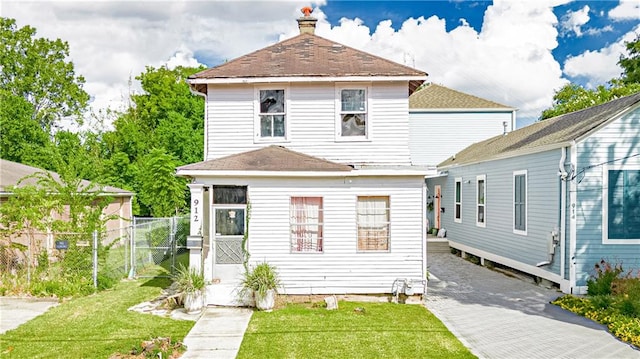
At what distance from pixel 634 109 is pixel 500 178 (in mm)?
4869

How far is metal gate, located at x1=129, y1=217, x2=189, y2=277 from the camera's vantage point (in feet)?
50.6

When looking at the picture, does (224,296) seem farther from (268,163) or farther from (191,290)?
(268,163)

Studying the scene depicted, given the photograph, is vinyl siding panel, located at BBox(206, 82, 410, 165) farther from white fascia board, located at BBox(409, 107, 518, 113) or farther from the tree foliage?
the tree foliage

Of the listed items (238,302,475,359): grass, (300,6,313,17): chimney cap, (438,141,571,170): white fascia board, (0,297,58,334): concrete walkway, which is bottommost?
(0,297,58,334): concrete walkway

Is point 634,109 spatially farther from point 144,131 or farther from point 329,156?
point 144,131

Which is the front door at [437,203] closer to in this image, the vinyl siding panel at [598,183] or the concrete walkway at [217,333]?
the vinyl siding panel at [598,183]

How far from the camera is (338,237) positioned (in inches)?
448

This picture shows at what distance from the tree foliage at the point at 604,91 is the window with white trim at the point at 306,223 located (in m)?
22.4

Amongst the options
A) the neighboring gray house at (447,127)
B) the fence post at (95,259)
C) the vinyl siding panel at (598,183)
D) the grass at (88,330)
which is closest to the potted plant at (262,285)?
the grass at (88,330)

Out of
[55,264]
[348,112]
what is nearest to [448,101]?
[348,112]

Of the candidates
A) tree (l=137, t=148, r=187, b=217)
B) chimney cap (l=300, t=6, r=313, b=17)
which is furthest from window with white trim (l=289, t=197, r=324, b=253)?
tree (l=137, t=148, r=187, b=217)

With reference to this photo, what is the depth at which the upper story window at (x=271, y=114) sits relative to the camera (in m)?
12.8

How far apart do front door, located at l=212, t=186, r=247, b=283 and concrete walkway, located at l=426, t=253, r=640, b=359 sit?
4.68 meters

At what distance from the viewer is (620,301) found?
9.69m
